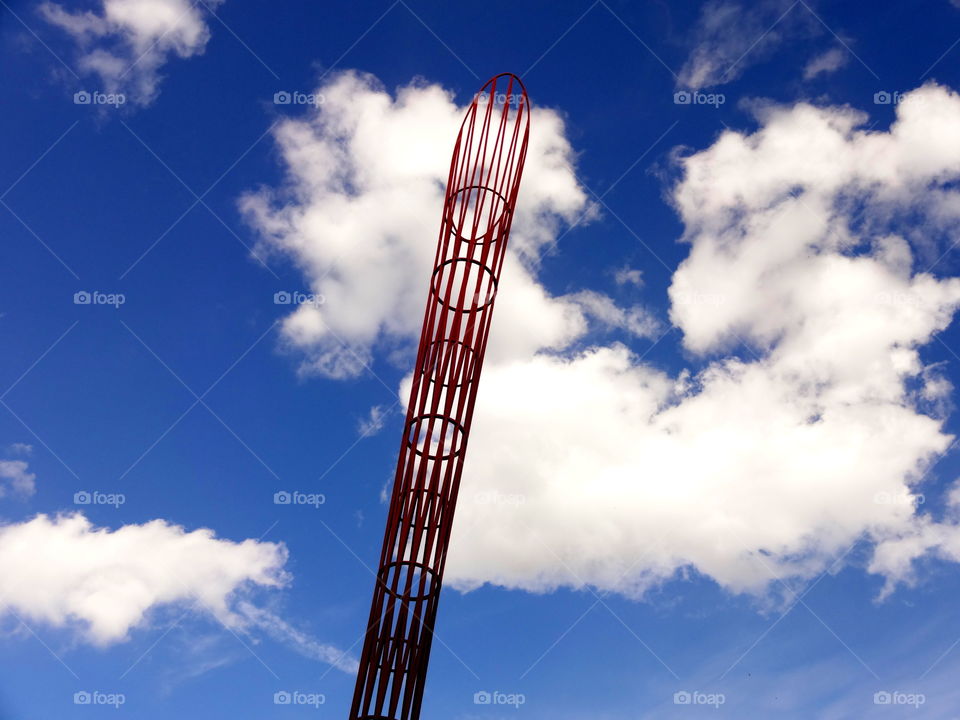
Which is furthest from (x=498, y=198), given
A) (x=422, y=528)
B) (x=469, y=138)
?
(x=422, y=528)

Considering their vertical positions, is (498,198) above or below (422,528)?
above

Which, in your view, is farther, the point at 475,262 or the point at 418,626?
the point at 475,262

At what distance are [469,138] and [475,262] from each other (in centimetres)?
372

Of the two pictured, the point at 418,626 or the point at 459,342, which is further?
the point at 459,342

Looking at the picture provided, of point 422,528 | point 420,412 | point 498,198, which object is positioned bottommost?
point 422,528

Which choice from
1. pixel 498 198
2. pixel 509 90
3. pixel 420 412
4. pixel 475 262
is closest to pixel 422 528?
pixel 420 412

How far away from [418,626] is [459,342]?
709cm

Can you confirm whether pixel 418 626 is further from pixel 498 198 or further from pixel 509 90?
pixel 509 90

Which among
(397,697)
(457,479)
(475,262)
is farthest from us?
(475,262)

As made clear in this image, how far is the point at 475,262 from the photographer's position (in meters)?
23.8

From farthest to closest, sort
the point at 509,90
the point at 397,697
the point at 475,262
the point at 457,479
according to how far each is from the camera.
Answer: the point at 509,90 < the point at 475,262 < the point at 457,479 < the point at 397,697

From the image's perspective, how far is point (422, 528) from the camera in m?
21.0

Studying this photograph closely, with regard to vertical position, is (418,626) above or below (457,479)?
below

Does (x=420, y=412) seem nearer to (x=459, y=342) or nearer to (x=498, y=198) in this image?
(x=459, y=342)
